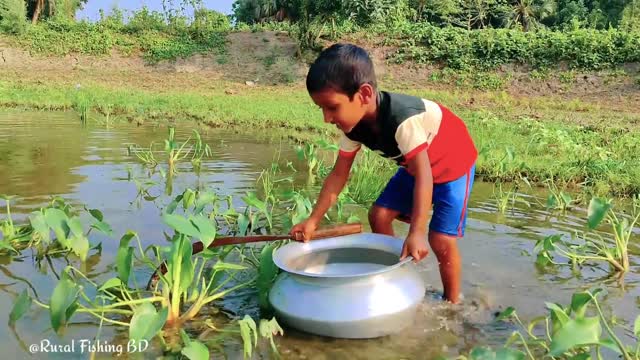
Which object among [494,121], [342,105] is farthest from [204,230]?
[494,121]

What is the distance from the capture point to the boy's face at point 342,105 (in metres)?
2.22

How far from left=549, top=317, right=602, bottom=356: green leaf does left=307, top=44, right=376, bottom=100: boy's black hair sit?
116 cm

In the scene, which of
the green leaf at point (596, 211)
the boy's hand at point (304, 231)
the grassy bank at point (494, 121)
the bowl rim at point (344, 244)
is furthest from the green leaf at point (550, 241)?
the grassy bank at point (494, 121)

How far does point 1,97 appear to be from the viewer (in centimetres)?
1127

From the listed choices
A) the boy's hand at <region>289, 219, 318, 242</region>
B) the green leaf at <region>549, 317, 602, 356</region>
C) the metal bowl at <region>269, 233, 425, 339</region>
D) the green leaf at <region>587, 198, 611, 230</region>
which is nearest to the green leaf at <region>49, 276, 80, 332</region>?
the metal bowl at <region>269, 233, 425, 339</region>

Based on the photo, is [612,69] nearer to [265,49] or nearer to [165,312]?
[265,49]

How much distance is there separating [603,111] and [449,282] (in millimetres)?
11531

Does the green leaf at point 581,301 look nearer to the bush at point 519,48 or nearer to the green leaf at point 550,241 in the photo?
the green leaf at point 550,241

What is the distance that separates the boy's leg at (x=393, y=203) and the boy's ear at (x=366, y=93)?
0.57 metres

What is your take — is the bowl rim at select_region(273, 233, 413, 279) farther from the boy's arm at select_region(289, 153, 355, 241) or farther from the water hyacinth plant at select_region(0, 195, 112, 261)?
the water hyacinth plant at select_region(0, 195, 112, 261)

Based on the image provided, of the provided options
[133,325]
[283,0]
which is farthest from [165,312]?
[283,0]

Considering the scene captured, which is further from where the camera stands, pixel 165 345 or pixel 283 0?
pixel 283 0

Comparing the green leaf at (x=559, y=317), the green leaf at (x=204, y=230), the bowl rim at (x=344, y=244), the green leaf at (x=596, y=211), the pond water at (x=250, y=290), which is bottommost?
the pond water at (x=250, y=290)

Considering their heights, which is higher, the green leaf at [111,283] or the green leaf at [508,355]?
the green leaf at [508,355]
